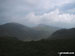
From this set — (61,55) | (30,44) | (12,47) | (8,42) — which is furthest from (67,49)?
(61,55)

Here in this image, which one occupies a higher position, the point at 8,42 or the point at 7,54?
the point at 8,42

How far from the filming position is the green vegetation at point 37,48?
33.1m

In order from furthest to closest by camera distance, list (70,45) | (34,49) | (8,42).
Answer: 1. (8,42)
2. (70,45)
3. (34,49)

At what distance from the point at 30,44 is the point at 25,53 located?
22.1 ft

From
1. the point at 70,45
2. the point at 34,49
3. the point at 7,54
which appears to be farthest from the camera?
the point at 70,45

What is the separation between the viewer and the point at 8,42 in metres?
42.3

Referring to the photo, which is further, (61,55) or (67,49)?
(67,49)

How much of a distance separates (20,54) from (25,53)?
1.28m

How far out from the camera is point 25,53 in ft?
110

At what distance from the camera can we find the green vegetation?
109ft

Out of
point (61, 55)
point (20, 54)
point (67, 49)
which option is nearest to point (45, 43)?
point (67, 49)

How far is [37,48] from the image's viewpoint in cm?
3647

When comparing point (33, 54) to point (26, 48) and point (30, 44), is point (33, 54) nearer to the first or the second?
point (26, 48)

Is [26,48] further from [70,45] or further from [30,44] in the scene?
[70,45]
